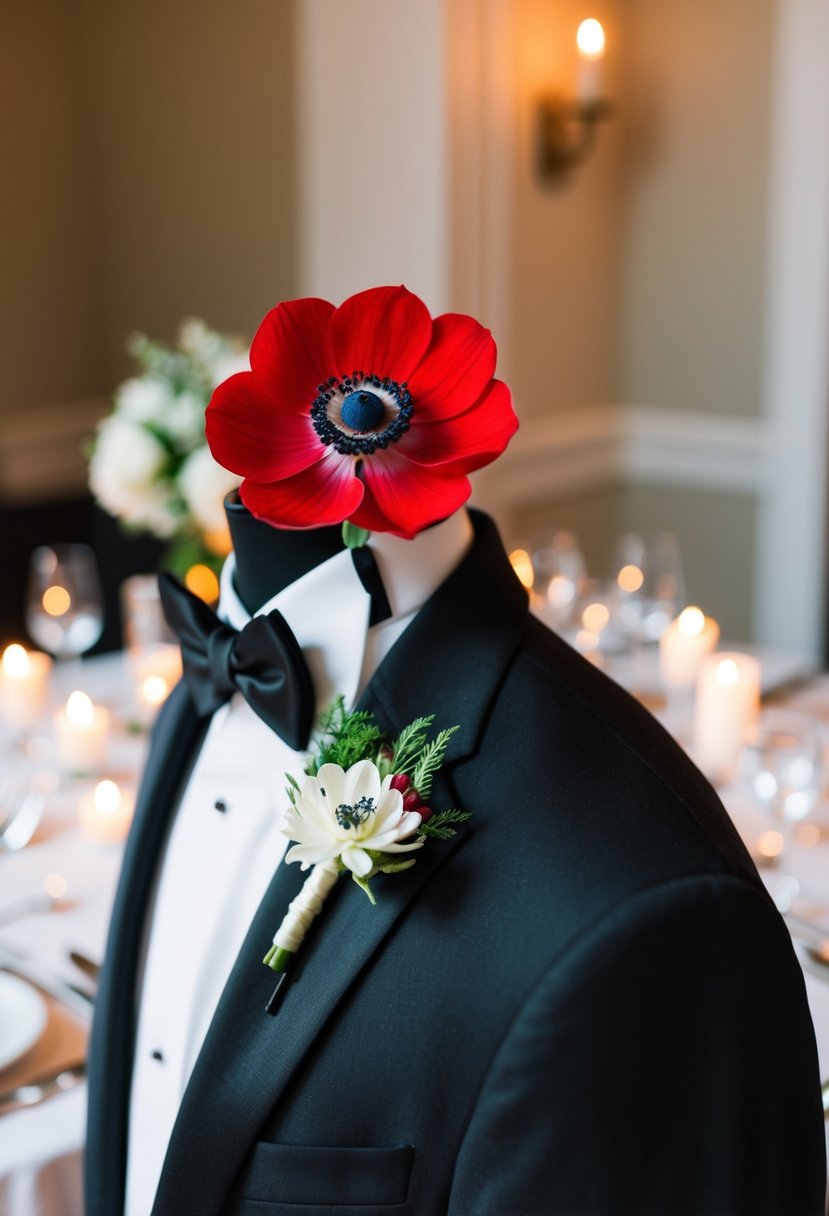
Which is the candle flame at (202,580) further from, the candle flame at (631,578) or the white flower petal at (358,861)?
the white flower petal at (358,861)

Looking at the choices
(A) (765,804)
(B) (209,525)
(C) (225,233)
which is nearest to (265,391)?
(A) (765,804)

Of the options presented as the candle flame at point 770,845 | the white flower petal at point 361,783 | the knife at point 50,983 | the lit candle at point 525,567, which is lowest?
the candle flame at point 770,845

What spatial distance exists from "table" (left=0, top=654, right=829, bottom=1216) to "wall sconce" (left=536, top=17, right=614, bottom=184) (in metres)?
1.68

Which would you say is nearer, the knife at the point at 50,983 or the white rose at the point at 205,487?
the knife at the point at 50,983

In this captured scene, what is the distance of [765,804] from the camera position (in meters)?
1.43

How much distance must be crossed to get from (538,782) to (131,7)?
3.65m

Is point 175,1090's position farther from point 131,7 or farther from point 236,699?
point 131,7

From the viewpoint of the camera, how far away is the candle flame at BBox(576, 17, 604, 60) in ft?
10.4

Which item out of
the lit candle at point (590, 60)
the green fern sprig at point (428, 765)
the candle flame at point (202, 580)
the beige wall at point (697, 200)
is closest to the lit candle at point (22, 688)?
the candle flame at point (202, 580)

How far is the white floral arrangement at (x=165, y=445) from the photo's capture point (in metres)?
→ 1.80

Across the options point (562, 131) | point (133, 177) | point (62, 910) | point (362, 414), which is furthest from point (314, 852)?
point (133, 177)

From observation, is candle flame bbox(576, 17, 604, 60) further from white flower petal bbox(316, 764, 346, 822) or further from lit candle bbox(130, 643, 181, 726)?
white flower petal bbox(316, 764, 346, 822)

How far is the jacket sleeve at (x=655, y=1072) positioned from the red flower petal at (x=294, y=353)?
32cm

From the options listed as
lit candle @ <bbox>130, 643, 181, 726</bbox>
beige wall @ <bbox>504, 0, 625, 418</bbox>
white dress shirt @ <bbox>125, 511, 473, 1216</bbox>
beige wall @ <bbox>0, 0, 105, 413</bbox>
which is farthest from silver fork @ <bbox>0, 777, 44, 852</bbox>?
beige wall @ <bbox>0, 0, 105, 413</bbox>
